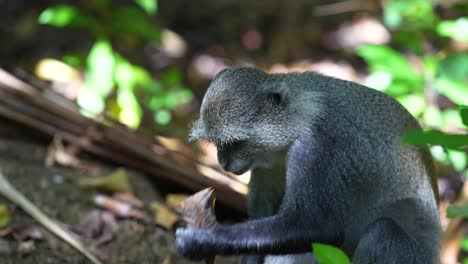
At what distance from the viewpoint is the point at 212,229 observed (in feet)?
12.2

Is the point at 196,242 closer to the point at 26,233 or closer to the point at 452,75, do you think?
the point at 26,233

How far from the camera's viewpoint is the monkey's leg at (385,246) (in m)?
4.01

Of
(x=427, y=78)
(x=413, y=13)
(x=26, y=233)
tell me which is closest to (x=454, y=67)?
(x=427, y=78)

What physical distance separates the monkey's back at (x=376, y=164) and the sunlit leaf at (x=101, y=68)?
8.82ft

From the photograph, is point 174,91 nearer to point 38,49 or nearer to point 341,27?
point 38,49

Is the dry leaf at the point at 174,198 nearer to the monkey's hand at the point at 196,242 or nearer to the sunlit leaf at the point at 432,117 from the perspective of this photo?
the monkey's hand at the point at 196,242

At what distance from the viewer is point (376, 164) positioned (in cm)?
425

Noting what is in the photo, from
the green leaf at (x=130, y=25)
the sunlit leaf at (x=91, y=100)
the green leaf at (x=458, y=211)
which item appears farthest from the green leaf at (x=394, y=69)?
the green leaf at (x=458, y=211)

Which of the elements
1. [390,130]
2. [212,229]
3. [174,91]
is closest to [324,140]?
[390,130]

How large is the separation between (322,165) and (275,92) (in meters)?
0.50

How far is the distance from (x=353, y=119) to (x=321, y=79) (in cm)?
33

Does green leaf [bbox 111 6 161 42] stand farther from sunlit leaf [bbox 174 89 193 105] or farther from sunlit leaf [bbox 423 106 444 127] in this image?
sunlit leaf [bbox 423 106 444 127]

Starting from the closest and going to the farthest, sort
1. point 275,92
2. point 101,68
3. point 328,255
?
point 328,255
point 275,92
point 101,68

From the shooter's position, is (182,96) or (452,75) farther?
(182,96)
